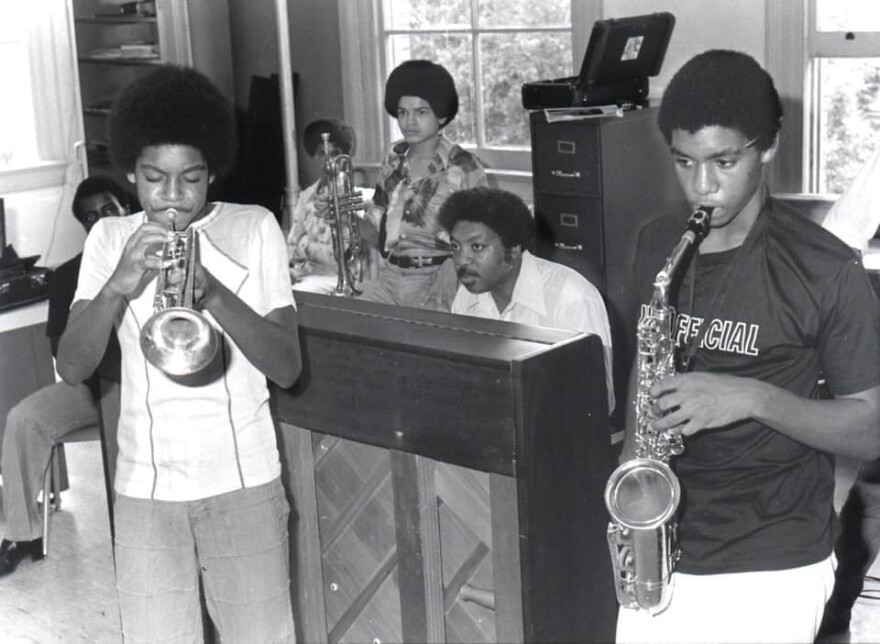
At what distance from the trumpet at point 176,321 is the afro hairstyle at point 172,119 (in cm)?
19

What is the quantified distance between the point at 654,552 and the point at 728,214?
479mm

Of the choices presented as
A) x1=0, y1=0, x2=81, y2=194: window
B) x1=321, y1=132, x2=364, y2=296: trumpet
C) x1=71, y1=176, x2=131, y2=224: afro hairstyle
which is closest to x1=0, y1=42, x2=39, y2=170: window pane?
x1=0, y1=0, x2=81, y2=194: window

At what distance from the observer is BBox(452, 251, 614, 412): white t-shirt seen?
2.80 meters

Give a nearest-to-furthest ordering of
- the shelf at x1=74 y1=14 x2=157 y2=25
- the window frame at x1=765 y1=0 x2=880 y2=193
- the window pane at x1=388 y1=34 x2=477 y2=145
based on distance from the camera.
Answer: the window frame at x1=765 y1=0 x2=880 y2=193
the window pane at x1=388 y1=34 x2=477 y2=145
the shelf at x1=74 y1=14 x2=157 y2=25

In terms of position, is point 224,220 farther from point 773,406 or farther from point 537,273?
point 537,273

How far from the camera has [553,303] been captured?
2848 mm

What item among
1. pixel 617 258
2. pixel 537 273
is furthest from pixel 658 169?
pixel 537 273

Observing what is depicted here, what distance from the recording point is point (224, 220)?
72.5 inches

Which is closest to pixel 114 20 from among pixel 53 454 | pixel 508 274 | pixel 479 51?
pixel 479 51

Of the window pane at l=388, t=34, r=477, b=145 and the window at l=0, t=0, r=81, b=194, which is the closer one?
the window at l=0, t=0, r=81, b=194

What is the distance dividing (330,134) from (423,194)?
39.1 inches

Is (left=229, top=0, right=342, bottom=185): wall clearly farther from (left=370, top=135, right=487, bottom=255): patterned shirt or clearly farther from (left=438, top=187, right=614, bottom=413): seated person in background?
(left=438, top=187, right=614, bottom=413): seated person in background

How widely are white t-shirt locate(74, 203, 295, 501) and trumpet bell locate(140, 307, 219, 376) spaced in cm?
5

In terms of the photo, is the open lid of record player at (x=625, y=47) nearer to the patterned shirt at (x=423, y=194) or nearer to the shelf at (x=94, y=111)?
the patterned shirt at (x=423, y=194)
